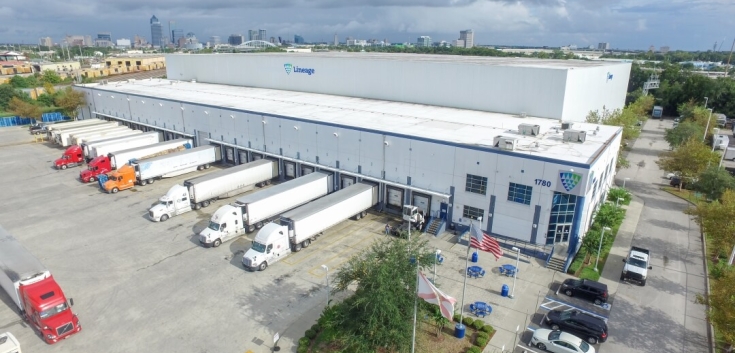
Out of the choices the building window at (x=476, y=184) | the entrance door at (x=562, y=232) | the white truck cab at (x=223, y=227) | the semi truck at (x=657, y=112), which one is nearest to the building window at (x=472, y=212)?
the building window at (x=476, y=184)

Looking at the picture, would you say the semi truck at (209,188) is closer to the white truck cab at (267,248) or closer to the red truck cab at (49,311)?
the white truck cab at (267,248)

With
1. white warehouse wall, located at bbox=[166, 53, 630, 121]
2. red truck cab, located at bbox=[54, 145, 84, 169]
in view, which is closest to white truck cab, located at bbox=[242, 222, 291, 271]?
white warehouse wall, located at bbox=[166, 53, 630, 121]

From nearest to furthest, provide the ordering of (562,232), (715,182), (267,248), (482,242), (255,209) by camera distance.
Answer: (482,242), (267,248), (562,232), (255,209), (715,182)

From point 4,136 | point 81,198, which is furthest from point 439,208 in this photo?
point 4,136

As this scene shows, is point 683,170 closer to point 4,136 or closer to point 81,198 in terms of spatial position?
point 81,198

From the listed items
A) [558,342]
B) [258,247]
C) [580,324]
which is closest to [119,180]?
[258,247]

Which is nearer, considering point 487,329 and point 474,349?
point 474,349

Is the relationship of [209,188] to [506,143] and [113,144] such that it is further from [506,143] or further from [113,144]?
[506,143]
